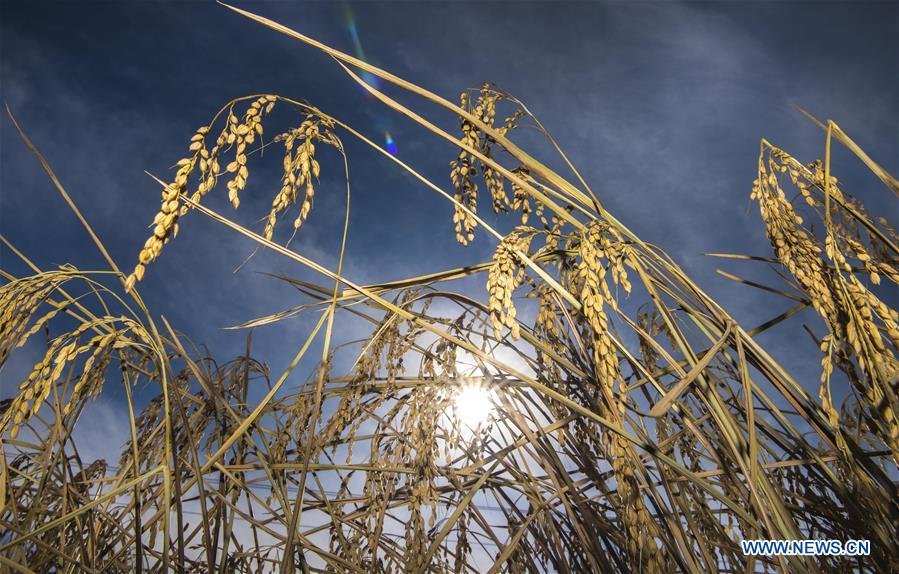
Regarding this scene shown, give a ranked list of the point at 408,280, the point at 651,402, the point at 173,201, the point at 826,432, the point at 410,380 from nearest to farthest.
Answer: the point at 173,201 < the point at 826,432 < the point at 408,280 < the point at 651,402 < the point at 410,380

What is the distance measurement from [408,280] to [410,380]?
0.43m

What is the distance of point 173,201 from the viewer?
0.78 m

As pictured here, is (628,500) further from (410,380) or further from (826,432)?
(410,380)

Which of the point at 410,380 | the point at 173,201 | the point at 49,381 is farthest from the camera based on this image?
the point at 410,380

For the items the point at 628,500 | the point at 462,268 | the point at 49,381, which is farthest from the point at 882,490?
the point at 49,381

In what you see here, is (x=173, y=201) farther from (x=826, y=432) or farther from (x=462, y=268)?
(x=826, y=432)

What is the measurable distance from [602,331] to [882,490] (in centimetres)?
67

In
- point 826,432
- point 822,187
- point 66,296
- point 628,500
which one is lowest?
point 628,500

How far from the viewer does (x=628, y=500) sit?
796mm

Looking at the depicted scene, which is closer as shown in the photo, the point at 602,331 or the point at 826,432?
the point at 602,331

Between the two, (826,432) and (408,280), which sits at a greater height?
(408,280)

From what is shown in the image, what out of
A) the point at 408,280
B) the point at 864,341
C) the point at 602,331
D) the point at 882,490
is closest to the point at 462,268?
the point at 408,280

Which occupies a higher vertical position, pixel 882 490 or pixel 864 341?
pixel 864 341

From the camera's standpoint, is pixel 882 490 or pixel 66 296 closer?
pixel 882 490
